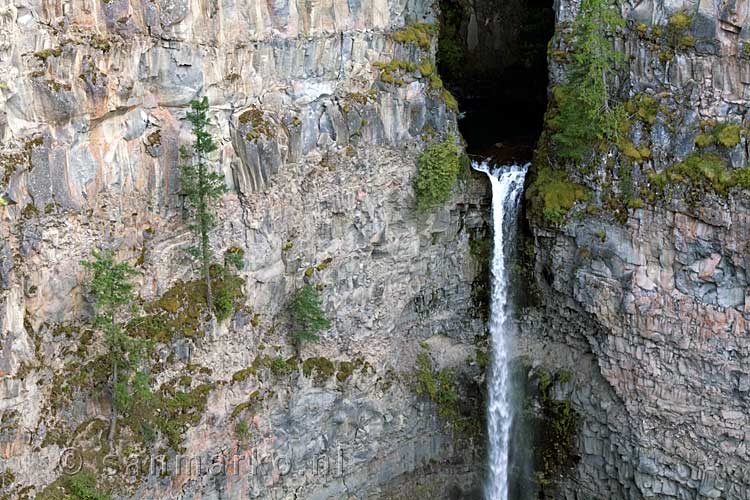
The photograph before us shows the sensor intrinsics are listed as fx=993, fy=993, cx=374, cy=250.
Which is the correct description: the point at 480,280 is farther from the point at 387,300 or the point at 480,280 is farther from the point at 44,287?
the point at 44,287

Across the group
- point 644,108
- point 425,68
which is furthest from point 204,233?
point 644,108

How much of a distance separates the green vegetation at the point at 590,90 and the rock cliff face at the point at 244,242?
415 centimetres

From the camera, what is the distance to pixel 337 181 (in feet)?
107

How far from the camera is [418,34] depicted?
111ft

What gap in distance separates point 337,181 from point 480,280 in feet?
24.1

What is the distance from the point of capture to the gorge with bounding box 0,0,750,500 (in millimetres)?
27281

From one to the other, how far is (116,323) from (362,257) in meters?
9.16

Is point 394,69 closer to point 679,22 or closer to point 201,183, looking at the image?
point 201,183

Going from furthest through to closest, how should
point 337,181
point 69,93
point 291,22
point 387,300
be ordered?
point 387,300, point 337,181, point 291,22, point 69,93

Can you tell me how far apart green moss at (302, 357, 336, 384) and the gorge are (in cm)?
7

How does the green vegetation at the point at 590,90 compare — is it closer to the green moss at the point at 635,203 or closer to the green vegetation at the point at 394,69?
the green moss at the point at 635,203

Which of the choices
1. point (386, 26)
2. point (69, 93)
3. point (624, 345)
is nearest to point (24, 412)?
point (69, 93)

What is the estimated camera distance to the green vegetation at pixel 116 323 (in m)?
27.0

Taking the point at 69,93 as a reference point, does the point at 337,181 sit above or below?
below
